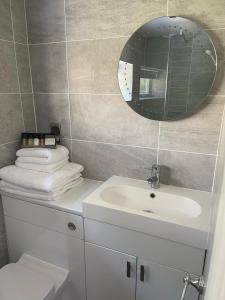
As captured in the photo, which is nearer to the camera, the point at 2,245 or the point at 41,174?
the point at 41,174

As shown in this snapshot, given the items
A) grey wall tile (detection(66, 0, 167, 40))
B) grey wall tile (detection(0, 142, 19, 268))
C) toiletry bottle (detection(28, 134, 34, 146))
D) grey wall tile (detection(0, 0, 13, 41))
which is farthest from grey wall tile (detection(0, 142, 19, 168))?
grey wall tile (detection(66, 0, 167, 40))

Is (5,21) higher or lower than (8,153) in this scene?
higher

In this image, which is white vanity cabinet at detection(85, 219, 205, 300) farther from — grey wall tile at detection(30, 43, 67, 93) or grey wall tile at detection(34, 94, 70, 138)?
grey wall tile at detection(30, 43, 67, 93)

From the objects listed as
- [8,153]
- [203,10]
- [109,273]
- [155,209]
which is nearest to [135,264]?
[109,273]

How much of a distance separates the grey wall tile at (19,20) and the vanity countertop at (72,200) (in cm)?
105

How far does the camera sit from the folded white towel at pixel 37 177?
1.34 metres

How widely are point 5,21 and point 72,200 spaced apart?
1185 millimetres

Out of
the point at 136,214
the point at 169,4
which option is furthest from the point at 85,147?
the point at 169,4

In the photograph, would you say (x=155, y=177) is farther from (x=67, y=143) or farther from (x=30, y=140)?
(x=30, y=140)

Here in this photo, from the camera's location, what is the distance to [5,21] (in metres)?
1.45

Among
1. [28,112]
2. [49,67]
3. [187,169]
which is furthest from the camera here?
[28,112]

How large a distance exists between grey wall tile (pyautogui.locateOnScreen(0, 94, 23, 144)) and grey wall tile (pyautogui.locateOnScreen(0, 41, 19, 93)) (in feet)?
0.17

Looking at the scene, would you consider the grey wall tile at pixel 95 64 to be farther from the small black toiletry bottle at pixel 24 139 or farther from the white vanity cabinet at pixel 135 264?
the white vanity cabinet at pixel 135 264

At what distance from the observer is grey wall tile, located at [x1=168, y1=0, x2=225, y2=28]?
1.12m
